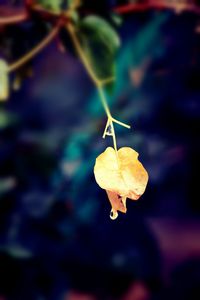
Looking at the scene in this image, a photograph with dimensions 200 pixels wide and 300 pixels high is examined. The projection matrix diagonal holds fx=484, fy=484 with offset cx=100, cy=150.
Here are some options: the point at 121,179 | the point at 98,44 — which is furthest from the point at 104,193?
the point at 121,179

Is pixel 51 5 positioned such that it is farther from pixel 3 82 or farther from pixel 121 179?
pixel 121 179

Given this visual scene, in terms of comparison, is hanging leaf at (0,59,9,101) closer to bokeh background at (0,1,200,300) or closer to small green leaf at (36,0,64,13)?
small green leaf at (36,0,64,13)

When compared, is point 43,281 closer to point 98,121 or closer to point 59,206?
point 59,206

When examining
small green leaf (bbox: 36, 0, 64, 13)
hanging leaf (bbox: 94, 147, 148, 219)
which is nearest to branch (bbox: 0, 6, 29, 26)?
small green leaf (bbox: 36, 0, 64, 13)

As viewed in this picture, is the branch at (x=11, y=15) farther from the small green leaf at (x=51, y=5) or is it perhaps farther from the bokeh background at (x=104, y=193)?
the bokeh background at (x=104, y=193)

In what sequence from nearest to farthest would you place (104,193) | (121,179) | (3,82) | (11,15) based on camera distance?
(121,179), (3,82), (11,15), (104,193)

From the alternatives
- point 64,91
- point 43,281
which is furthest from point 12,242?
point 64,91

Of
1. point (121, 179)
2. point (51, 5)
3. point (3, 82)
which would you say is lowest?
point (121, 179)

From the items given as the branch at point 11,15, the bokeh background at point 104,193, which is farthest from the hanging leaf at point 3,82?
the bokeh background at point 104,193
